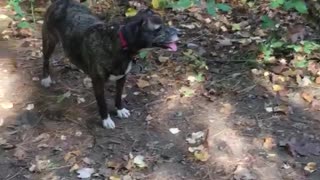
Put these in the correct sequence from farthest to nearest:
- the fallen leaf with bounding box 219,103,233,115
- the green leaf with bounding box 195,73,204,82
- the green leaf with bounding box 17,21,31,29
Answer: the green leaf with bounding box 17,21,31,29
the green leaf with bounding box 195,73,204,82
the fallen leaf with bounding box 219,103,233,115

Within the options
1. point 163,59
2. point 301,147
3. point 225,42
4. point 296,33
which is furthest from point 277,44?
point 301,147

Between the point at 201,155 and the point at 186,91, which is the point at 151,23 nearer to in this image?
the point at 201,155

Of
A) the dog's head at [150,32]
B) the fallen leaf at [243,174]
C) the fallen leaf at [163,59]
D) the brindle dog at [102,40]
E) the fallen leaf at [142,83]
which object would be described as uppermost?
the dog's head at [150,32]

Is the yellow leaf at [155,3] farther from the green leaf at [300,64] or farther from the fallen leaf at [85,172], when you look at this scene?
the fallen leaf at [85,172]

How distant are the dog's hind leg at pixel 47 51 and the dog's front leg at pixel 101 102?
77 cm

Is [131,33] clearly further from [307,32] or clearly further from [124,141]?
[307,32]

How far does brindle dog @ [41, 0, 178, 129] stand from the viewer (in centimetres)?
413

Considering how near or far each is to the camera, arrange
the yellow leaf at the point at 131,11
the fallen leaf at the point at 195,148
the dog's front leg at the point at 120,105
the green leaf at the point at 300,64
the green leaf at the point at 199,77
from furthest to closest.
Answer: the yellow leaf at the point at 131,11
the green leaf at the point at 300,64
the green leaf at the point at 199,77
the dog's front leg at the point at 120,105
the fallen leaf at the point at 195,148

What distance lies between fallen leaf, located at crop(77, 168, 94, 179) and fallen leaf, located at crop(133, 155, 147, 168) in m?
0.34

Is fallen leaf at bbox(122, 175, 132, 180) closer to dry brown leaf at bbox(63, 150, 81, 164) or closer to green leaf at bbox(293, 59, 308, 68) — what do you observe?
dry brown leaf at bbox(63, 150, 81, 164)

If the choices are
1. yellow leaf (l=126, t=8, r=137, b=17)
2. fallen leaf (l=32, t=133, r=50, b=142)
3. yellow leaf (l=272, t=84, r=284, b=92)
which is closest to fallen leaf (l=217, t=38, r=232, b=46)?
yellow leaf (l=272, t=84, r=284, b=92)

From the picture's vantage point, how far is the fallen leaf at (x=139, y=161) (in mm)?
4264

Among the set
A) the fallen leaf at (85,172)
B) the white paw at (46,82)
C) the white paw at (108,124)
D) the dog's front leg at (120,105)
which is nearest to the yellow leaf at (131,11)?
the white paw at (46,82)

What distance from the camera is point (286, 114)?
4.88m
